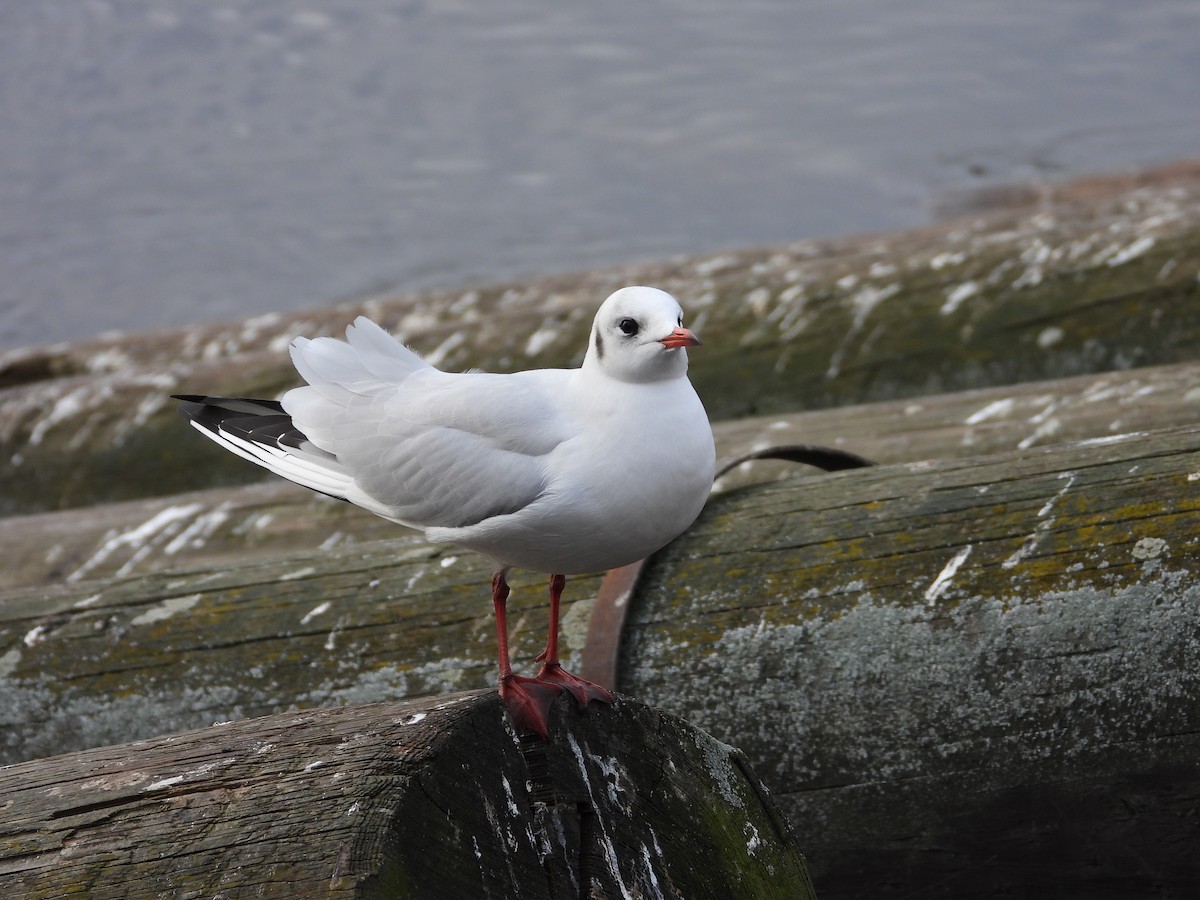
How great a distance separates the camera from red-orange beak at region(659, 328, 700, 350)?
2314 mm

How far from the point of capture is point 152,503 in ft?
14.0

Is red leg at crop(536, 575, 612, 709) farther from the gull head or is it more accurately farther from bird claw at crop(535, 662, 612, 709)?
the gull head

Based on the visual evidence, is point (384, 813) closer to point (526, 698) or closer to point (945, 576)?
point (526, 698)

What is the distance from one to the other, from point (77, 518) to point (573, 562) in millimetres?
2432

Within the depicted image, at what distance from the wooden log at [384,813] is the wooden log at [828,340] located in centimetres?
270

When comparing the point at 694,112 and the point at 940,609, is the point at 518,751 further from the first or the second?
the point at 694,112

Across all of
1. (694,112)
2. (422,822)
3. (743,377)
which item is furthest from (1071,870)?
(694,112)

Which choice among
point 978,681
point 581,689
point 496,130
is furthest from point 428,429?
point 496,130

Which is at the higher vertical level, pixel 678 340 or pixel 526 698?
pixel 678 340

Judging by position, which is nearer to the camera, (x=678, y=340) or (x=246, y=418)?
(x=678, y=340)

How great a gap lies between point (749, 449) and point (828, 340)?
1.25 metres

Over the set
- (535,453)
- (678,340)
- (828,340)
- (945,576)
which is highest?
(678,340)

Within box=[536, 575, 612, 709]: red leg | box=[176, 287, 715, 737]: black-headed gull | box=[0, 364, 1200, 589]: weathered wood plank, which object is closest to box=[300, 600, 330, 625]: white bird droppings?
box=[176, 287, 715, 737]: black-headed gull

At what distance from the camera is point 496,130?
1398cm
